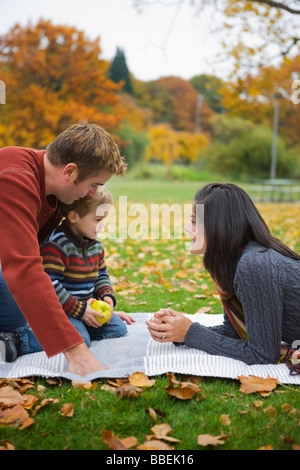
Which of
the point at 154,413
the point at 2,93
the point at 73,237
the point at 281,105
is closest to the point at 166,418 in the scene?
the point at 154,413

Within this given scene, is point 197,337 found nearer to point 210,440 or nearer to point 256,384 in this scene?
point 256,384

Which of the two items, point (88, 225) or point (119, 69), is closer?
point (88, 225)

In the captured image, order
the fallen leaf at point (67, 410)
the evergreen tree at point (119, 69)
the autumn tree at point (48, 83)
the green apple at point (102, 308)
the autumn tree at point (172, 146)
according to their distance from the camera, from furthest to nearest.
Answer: the evergreen tree at point (119, 69)
the autumn tree at point (172, 146)
the autumn tree at point (48, 83)
the green apple at point (102, 308)
the fallen leaf at point (67, 410)

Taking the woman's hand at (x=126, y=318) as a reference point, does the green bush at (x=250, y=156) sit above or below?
above

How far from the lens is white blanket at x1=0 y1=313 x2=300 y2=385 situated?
A: 243 centimetres

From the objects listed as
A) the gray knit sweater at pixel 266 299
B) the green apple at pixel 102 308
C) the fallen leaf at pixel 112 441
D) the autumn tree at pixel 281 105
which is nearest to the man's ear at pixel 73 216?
the green apple at pixel 102 308

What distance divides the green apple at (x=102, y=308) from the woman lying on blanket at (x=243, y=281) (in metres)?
0.34

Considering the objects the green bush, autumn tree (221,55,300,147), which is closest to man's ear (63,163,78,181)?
autumn tree (221,55,300,147)

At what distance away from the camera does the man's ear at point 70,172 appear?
8.46 feet

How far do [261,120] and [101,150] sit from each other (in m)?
37.9

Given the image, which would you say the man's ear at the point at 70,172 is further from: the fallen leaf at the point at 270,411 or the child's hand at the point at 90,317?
the fallen leaf at the point at 270,411

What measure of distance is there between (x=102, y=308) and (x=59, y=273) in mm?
376

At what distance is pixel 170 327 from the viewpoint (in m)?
2.72

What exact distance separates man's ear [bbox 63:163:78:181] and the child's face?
387mm
